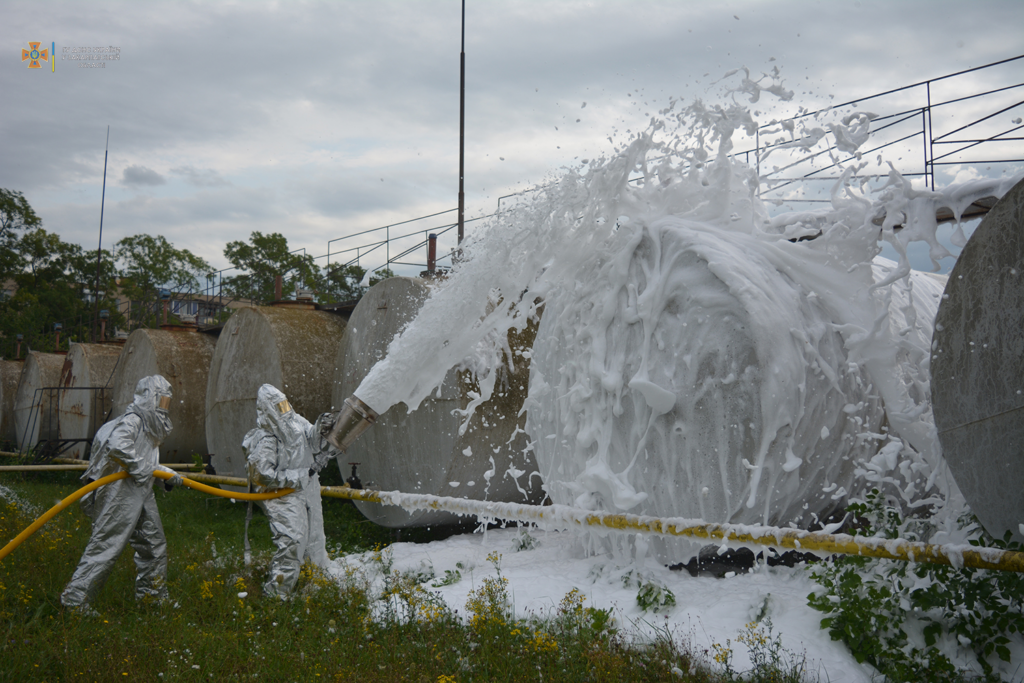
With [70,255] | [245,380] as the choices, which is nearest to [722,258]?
[245,380]

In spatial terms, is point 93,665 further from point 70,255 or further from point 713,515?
point 70,255

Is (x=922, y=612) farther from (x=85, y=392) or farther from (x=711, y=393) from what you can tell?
(x=85, y=392)

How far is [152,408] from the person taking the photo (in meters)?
5.68

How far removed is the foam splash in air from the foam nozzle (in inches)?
51.5

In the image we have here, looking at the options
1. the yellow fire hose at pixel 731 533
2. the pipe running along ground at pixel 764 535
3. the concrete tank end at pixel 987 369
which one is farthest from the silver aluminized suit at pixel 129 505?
the concrete tank end at pixel 987 369

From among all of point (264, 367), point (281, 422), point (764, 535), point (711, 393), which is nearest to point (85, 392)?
point (264, 367)

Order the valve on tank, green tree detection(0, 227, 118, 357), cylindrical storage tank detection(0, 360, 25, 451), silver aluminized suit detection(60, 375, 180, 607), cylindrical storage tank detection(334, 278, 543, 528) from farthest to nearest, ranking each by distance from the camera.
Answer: green tree detection(0, 227, 118, 357) < cylindrical storage tank detection(0, 360, 25, 451) < the valve on tank < cylindrical storage tank detection(334, 278, 543, 528) < silver aluminized suit detection(60, 375, 180, 607)

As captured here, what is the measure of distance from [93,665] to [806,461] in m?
3.99

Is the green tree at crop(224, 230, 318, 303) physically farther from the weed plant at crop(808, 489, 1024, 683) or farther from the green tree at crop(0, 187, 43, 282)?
the weed plant at crop(808, 489, 1024, 683)

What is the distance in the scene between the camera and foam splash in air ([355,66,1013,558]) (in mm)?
4164

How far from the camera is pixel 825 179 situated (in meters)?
4.56

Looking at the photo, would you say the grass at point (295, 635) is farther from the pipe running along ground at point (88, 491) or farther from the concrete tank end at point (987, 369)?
the concrete tank end at point (987, 369)

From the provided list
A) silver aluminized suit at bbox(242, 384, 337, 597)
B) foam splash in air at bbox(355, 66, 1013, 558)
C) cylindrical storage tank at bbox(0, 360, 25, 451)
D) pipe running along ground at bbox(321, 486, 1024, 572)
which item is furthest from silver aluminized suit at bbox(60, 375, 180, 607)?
cylindrical storage tank at bbox(0, 360, 25, 451)

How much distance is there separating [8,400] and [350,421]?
17868 mm
